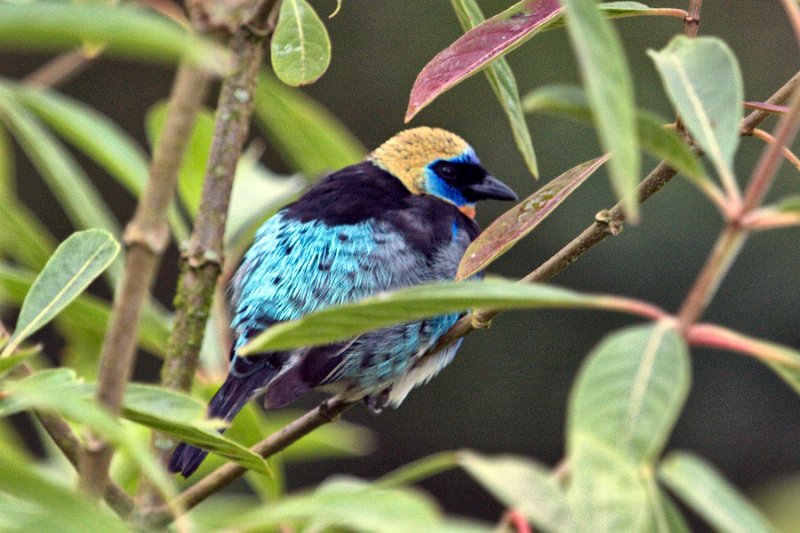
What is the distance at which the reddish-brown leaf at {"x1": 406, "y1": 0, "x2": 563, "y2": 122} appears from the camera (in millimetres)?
1644

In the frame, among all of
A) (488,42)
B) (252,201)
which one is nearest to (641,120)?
(488,42)

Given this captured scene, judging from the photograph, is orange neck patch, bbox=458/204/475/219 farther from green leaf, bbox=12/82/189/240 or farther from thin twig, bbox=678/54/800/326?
thin twig, bbox=678/54/800/326

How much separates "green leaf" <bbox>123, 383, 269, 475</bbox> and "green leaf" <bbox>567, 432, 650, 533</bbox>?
0.40m

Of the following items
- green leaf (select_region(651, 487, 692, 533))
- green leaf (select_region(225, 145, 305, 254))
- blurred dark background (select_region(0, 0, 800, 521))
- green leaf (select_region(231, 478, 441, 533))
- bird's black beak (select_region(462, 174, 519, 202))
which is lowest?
blurred dark background (select_region(0, 0, 800, 521))

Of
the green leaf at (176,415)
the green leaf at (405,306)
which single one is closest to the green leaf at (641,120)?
the green leaf at (405,306)

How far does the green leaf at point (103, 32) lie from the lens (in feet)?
2.43

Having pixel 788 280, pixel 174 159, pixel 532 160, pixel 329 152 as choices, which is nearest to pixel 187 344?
pixel 532 160

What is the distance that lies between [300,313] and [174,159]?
2030 millimetres

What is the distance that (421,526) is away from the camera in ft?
2.82

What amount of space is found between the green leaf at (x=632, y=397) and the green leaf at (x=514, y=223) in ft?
2.14

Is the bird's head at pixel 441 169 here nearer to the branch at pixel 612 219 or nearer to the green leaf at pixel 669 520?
the branch at pixel 612 219

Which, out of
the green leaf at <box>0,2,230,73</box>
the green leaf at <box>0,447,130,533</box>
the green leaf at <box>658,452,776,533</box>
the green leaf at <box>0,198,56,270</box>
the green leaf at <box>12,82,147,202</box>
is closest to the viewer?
the green leaf at <box>0,2,230,73</box>

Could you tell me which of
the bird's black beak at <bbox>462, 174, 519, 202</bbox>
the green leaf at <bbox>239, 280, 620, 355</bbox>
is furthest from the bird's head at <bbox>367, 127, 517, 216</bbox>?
the green leaf at <bbox>239, 280, 620, 355</bbox>

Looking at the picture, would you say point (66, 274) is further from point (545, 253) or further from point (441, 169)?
point (545, 253)
